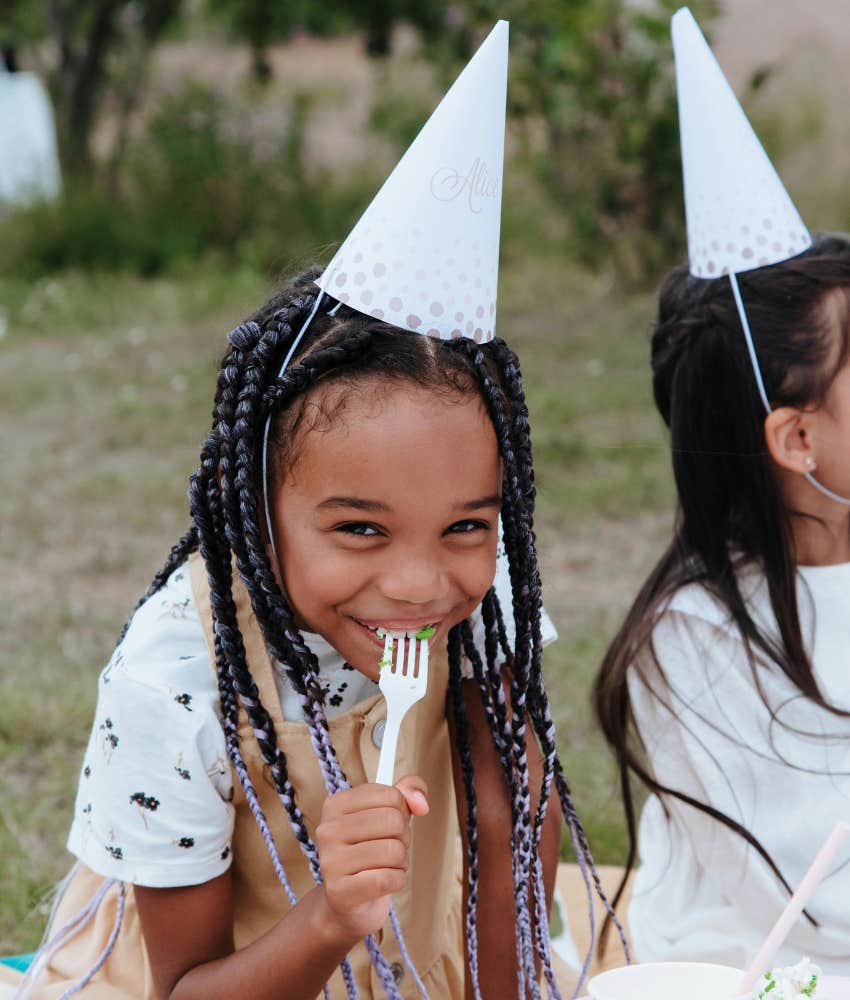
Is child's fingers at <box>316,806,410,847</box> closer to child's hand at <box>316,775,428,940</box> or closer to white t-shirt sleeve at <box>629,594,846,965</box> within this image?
child's hand at <box>316,775,428,940</box>

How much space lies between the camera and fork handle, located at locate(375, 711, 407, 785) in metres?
1.13

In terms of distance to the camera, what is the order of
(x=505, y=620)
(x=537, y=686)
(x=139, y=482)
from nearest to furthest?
(x=537, y=686) → (x=505, y=620) → (x=139, y=482)

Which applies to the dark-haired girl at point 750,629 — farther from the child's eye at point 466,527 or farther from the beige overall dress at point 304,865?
the child's eye at point 466,527

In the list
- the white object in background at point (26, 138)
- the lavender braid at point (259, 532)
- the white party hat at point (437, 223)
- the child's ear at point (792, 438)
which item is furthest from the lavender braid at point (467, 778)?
the white object in background at point (26, 138)

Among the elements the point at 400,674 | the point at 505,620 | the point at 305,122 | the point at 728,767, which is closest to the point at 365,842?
the point at 400,674

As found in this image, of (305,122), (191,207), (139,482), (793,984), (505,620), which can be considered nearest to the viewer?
(793,984)

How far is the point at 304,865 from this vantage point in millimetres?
1381

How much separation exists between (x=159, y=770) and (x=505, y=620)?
16.0 inches

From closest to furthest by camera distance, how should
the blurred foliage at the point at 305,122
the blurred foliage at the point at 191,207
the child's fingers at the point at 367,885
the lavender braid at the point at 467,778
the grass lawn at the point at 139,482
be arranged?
1. the child's fingers at the point at 367,885
2. the lavender braid at the point at 467,778
3. the grass lawn at the point at 139,482
4. the blurred foliage at the point at 305,122
5. the blurred foliage at the point at 191,207

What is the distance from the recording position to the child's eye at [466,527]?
118 cm

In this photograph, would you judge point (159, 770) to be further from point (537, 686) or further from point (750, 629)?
point (750, 629)

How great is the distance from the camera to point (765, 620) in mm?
1625

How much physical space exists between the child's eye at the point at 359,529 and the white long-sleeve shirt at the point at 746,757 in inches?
23.2

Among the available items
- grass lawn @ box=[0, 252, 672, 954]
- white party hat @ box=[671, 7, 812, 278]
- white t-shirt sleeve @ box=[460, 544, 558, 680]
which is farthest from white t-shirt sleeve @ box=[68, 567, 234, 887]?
white party hat @ box=[671, 7, 812, 278]
